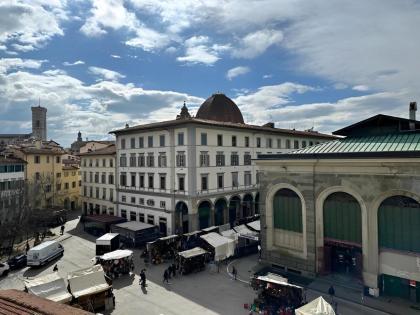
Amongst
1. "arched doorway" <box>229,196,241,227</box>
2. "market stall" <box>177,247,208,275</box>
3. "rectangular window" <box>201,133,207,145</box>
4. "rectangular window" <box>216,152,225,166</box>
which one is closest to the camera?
"market stall" <box>177,247,208,275</box>

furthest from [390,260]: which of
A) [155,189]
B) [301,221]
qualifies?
[155,189]

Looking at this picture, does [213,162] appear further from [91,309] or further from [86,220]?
[91,309]

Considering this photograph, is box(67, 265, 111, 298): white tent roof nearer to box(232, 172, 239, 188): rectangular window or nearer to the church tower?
box(232, 172, 239, 188): rectangular window

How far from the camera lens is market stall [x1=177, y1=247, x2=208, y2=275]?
27250mm

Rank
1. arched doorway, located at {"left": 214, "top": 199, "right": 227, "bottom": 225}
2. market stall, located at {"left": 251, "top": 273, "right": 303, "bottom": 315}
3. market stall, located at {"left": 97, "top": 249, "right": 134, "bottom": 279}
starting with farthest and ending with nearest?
arched doorway, located at {"left": 214, "top": 199, "right": 227, "bottom": 225} → market stall, located at {"left": 97, "top": 249, "right": 134, "bottom": 279} → market stall, located at {"left": 251, "top": 273, "right": 303, "bottom": 315}

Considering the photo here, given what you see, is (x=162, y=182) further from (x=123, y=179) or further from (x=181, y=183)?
(x=123, y=179)

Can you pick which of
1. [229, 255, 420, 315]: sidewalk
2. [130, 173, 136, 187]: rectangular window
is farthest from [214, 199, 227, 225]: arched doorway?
[229, 255, 420, 315]: sidewalk

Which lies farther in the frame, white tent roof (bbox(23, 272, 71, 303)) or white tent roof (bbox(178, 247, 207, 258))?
white tent roof (bbox(178, 247, 207, 258))

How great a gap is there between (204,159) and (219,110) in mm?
14759

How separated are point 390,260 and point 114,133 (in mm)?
39955

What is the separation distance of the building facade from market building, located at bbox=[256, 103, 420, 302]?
3148cm

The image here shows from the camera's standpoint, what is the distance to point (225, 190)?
4269 cm

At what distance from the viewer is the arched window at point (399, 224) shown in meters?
20.2

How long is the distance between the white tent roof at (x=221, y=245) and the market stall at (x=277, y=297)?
877 cm
